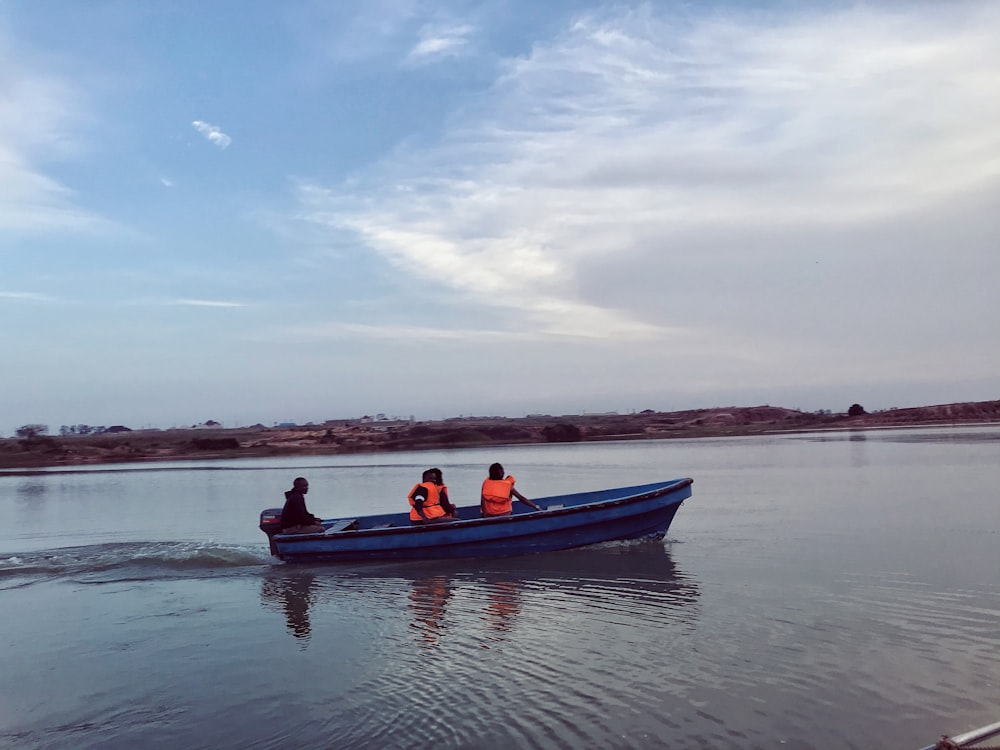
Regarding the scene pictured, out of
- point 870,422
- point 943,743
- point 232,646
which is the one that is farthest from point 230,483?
point 870,422

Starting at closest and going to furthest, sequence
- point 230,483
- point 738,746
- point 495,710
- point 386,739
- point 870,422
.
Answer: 1. point 738,746
2. point 386,739
3. point 495,710
4. point 230,483
5. point 870,422

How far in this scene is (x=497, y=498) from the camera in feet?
52.3

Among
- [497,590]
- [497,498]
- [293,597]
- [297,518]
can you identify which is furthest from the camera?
[297,518]

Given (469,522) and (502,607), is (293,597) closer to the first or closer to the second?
(469,522)

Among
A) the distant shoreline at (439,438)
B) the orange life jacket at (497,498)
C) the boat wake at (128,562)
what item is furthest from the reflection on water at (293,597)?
the distant shoreline at (439,438)

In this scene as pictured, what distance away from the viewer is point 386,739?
6785mm

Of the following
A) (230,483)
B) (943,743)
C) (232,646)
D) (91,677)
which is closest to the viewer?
(943,743)

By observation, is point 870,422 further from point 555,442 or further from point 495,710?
point 495,710

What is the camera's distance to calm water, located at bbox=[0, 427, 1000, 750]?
6926 millimetres

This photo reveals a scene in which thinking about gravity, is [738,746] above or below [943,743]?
below

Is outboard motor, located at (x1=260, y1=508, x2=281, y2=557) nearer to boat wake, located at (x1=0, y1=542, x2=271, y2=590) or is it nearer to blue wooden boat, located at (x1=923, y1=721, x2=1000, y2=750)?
boat wake, located at (x1=0, y1=542, x2=271, y2=590)

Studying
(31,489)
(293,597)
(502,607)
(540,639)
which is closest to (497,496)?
(293,597)

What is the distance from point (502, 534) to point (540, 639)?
18.9 feet

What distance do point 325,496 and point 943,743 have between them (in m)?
25.7
